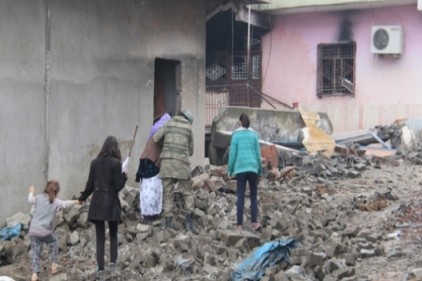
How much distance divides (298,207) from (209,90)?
9.80 m

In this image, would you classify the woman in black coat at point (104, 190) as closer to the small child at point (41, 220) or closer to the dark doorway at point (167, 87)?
the small child at point (41, 220)

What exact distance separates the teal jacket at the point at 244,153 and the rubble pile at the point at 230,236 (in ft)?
2.65

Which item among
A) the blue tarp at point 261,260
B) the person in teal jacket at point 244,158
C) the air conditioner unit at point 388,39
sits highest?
the air conditioner unit at point 388,39

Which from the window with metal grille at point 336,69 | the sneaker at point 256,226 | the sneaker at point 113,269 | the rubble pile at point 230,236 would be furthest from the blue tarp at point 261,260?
the window with metal grille at point 336,69

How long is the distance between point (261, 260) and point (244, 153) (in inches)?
81.1

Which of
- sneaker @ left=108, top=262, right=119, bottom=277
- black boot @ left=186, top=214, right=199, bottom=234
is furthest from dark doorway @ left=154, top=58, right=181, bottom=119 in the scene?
sneaker @ left=108, top=262, right=119, bottom=277

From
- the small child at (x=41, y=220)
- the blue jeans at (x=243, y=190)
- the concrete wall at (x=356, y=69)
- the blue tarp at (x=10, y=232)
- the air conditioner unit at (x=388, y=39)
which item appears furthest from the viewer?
the concrete wall at (x=356, y=69)

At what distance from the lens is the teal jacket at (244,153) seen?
9180 mm

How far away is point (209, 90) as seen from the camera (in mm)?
20156

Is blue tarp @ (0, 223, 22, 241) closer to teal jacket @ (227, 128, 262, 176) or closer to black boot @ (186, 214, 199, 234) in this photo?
black boot @ (186, 214, 199, 234)

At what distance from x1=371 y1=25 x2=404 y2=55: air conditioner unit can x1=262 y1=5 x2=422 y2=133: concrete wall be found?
0.37 meters

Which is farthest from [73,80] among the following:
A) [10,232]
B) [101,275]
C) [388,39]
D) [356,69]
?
[356,69]

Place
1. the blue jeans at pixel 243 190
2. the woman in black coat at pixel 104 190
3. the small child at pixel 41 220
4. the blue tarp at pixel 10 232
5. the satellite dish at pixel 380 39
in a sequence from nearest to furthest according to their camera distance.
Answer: the woman in black coat at pixel 104 190 → the small child at pixel 41 220 → the blue tarp at pixel 10 232 → the blue jeans at pixel 243 190 → the satellite dish at pixel 380 39

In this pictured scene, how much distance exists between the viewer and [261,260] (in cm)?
746
